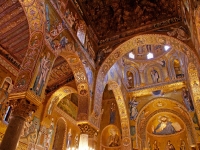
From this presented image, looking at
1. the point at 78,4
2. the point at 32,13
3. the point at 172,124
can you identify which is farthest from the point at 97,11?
the point at 172,124

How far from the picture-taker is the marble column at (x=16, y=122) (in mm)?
4309

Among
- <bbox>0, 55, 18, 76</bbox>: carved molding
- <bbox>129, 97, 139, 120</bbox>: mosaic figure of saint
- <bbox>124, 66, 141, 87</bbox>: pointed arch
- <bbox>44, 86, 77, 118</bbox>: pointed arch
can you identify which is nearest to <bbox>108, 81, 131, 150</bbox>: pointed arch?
<bbox>129, 97, 139, 120</bbox>: mosaic figure of saint

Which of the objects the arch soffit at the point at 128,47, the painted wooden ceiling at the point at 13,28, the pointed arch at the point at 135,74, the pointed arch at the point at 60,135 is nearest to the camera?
the painted wooden ceiling at the point at 13,28

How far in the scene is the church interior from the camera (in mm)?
5875

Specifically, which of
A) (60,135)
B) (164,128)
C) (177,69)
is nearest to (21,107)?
(60,135)

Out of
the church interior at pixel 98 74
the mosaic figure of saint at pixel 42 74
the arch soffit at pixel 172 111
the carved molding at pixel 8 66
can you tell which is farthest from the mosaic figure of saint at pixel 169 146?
the mosaic figure of saint at pixel 42 74

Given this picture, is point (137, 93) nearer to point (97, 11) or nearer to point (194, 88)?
point (194, 88)

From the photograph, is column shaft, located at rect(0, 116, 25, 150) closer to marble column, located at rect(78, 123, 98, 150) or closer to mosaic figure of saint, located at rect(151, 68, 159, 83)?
marble column, located at rect(78, 123, 98, 150)

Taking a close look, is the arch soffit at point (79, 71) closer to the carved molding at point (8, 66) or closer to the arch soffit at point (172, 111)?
the carved molding at point (8, 66)

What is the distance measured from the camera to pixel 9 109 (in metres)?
9.03

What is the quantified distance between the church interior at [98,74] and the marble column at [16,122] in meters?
0.02

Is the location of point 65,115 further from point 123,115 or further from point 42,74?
point 42,74

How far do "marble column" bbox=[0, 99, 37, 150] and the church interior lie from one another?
22 mm

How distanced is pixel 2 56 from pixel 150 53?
11.4 metres
